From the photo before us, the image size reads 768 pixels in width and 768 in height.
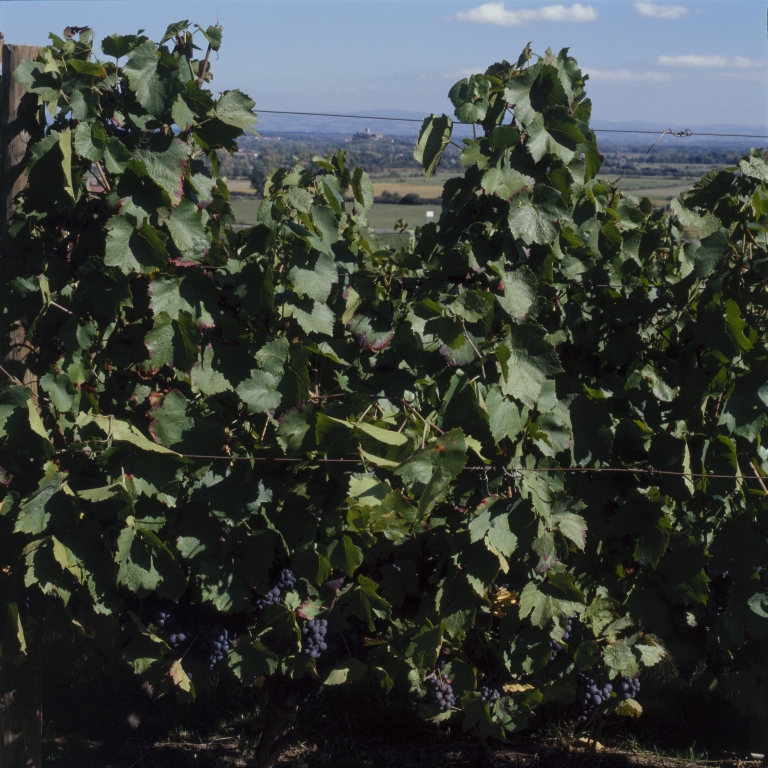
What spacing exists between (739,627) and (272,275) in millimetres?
1939

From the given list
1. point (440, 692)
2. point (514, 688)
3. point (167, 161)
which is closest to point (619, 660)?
point (514, 688)

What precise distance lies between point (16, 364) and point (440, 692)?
1.74 m

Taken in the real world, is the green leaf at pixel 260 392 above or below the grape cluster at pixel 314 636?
above

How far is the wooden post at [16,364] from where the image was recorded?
2428 millimetres

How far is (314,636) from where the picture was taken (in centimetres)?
254

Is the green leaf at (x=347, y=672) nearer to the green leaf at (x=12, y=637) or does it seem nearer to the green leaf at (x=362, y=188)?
the green leaf at (x=12, y=637)

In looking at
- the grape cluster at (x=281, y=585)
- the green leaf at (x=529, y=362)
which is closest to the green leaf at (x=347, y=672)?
the grape cluster at (x=281, y=585)

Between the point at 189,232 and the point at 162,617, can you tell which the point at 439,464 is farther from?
the point at 162,617

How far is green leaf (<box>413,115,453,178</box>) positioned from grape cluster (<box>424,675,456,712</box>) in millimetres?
1664

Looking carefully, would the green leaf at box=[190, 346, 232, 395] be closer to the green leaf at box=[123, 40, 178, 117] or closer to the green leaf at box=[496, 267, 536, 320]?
the green leaf at box=[123, 40, 178, 117]

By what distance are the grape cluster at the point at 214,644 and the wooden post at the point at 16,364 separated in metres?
0.58

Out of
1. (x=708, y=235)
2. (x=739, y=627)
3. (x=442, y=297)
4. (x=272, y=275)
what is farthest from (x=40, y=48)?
(x=739, y=627)

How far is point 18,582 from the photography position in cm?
264

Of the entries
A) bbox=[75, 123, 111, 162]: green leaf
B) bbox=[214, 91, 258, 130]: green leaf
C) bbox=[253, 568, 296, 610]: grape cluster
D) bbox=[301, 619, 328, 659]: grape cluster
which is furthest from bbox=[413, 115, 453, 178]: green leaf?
bbox=[301, 619, 328, 659]: grape cluster
